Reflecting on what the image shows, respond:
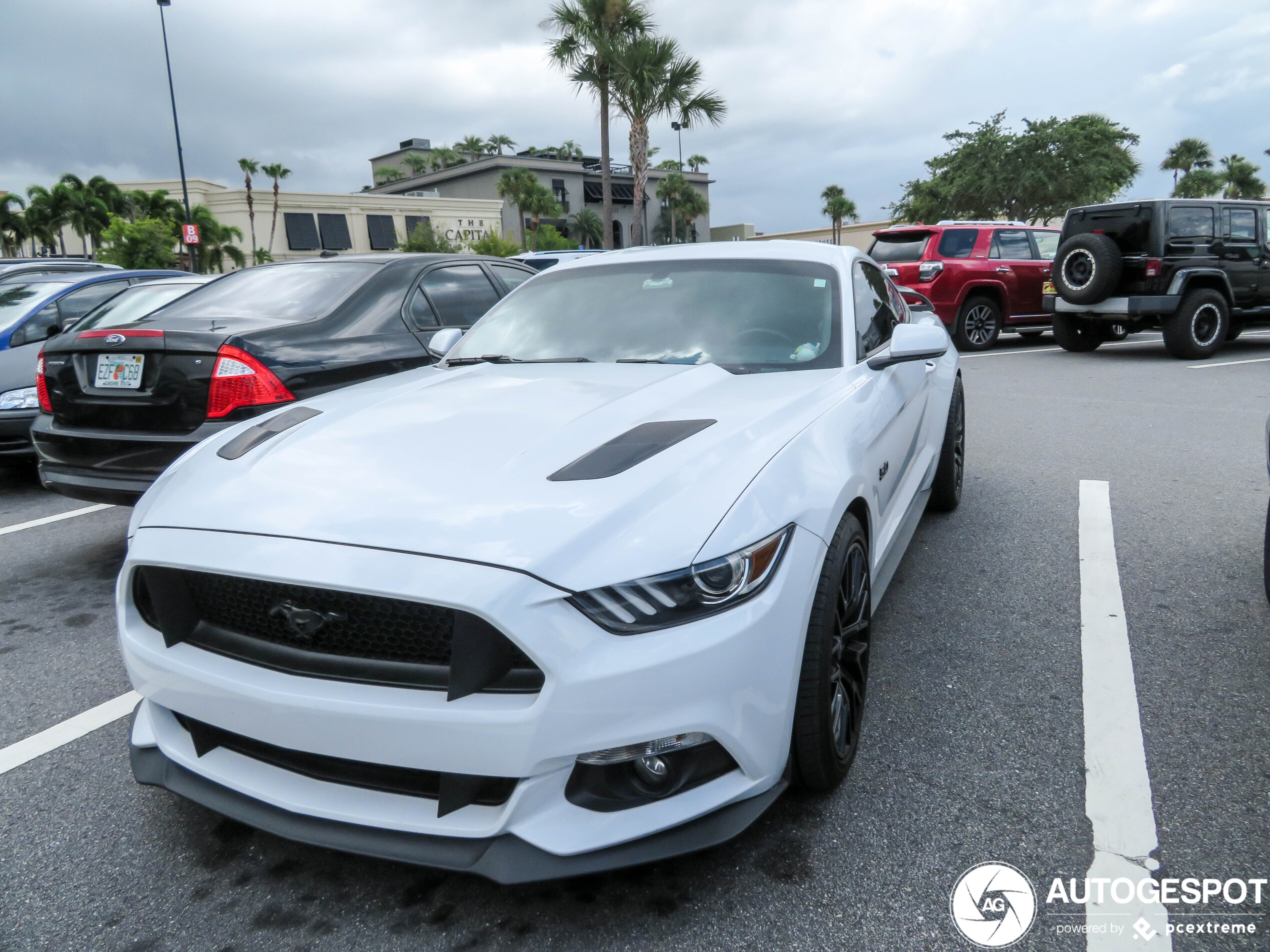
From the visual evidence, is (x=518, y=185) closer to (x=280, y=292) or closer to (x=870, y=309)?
(x=280, y=292)

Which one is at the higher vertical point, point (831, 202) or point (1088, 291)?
point (831, 202)

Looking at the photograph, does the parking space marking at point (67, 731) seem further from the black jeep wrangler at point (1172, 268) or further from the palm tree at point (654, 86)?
the palm tree at point (654, 86)

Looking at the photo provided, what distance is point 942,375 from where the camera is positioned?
436 cm

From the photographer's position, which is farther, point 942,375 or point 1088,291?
point 1088,291

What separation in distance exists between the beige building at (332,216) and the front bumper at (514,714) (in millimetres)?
56159

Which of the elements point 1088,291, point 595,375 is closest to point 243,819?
point 595,375

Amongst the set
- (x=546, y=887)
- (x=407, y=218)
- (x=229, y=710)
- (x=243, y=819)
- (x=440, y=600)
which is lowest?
(x=546, y=887)

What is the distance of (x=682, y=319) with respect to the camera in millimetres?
3324

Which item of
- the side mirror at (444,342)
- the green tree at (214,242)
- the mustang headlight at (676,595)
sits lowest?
the mustang headlight at (676,595)

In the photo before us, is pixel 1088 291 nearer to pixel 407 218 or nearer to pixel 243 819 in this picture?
pixel 243 819

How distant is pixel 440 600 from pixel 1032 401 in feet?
27.0

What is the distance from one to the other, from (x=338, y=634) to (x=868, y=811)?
141cm

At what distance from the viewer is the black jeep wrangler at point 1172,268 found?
35.9 feet

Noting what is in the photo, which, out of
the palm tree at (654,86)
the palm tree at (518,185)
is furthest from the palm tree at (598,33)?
the palm tree at (518,185)
